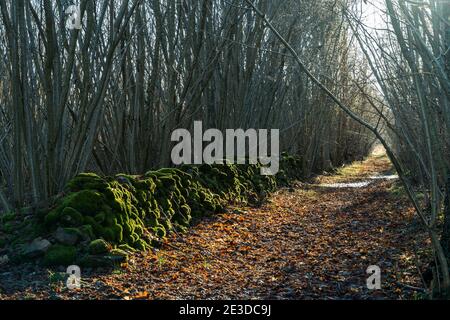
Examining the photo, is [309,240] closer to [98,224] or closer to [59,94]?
[98,224]

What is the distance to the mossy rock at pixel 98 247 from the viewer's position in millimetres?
4715

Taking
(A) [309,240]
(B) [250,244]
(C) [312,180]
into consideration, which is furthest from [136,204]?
(C) [312,180]

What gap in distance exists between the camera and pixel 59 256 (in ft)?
14.8

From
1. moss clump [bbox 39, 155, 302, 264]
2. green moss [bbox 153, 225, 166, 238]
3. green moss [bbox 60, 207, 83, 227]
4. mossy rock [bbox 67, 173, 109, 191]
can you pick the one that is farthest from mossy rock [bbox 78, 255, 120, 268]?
green moss [bbox 153, 225, 166, 238]

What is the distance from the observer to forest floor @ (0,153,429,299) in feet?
13.7

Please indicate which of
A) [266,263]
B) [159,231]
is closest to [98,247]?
[159,231]

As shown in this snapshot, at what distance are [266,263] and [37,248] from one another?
2.49m

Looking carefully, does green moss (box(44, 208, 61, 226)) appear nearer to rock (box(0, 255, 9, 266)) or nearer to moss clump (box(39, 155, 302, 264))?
moss clump (box(39, 155, 302, 264))

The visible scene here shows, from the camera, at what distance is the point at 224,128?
428 inches

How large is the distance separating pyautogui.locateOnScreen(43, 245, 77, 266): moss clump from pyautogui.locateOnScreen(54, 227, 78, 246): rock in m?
0.11

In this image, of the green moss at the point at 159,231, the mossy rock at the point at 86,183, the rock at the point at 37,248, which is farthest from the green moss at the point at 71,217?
the green moss at the point at 159,231

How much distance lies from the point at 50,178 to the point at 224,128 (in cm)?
555

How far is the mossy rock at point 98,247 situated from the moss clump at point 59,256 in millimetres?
170

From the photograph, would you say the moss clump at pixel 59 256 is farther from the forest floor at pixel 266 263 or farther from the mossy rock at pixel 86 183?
the mossy rock at pixel 86 183
